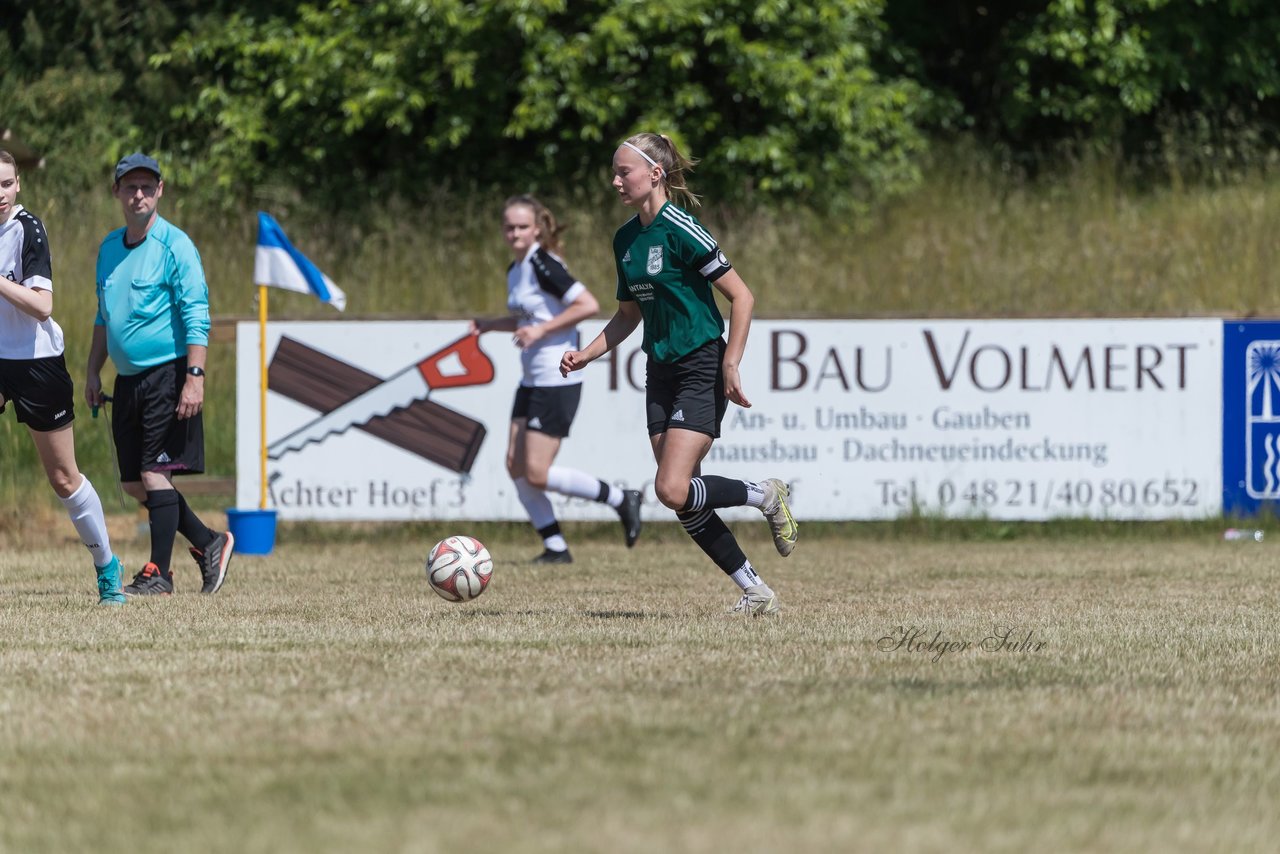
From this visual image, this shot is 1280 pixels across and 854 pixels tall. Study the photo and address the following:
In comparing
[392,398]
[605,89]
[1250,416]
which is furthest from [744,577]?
[605,89]

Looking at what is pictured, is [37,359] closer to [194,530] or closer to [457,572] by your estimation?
[194,530]

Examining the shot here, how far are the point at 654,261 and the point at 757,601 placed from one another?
4.95 feet

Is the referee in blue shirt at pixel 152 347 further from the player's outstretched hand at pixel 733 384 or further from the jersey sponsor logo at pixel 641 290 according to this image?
the player's outstretched hand at pixel 733 384

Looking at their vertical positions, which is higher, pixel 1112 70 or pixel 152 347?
pixel 1112 70

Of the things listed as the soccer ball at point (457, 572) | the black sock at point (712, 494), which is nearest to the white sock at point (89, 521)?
the soccer ball at point (457, 572)

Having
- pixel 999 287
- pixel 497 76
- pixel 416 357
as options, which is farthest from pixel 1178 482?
pixel 497 76

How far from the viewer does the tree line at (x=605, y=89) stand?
18.2 m

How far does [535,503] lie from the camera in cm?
1105

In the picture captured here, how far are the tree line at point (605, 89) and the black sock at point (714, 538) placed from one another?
1090 cm

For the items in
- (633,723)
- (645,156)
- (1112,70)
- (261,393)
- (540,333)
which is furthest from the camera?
(1112,70)

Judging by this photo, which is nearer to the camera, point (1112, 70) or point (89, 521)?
point (89, 521)

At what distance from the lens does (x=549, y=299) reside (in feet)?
34.9

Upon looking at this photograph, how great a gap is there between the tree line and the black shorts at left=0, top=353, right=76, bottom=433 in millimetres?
10452

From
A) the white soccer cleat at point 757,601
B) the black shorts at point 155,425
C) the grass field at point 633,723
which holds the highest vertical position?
the black shorts at point 155,425
